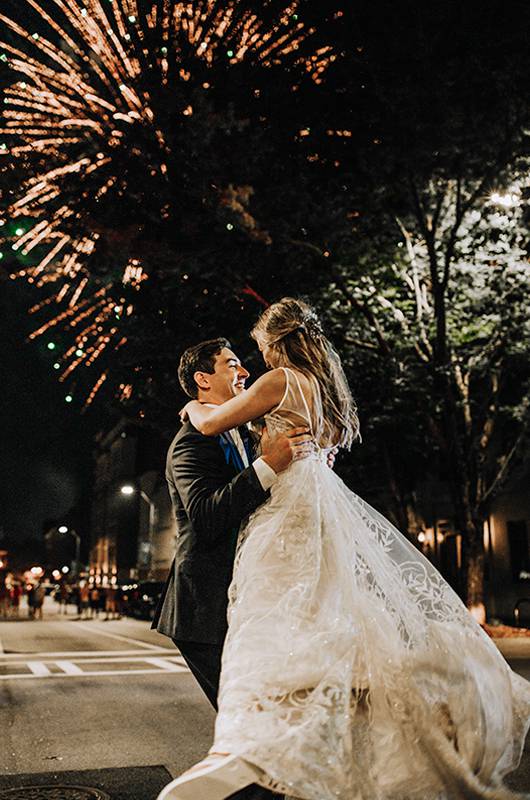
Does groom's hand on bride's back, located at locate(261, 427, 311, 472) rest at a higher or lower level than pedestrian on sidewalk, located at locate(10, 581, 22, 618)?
higher

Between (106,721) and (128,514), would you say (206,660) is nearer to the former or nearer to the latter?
(106,721)

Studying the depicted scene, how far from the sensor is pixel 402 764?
2773 millimetres

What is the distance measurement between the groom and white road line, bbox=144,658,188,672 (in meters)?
8.83

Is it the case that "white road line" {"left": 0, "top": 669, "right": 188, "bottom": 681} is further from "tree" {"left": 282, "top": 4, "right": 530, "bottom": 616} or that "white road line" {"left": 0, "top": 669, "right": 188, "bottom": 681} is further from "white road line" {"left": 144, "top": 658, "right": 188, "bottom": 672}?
"tree" {"left": 282, "top": 4, "right": 530, "bottom": 616}

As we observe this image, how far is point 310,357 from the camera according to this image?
3.52m

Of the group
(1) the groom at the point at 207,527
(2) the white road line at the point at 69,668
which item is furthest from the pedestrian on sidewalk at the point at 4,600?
(1) the groom at the point at 207,527

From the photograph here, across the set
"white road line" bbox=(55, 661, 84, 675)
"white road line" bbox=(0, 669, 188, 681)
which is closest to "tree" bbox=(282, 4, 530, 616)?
"white road line" bbox=(0, 669, 188, 681)

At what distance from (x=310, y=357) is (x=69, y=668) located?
33.1 feet

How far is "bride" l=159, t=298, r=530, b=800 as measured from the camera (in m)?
2.72

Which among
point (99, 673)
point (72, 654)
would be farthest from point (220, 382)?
point (72, 654)

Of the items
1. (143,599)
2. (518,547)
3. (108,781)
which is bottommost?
(143,599)

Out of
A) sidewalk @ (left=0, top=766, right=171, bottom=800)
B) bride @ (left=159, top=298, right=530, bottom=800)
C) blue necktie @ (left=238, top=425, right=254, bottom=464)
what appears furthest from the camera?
sidewalk @ (left=0, top=766, right=171, bottom=800)

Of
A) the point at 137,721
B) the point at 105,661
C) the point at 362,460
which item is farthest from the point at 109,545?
the point at 137,721

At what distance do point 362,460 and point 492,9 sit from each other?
12119 millimetres
